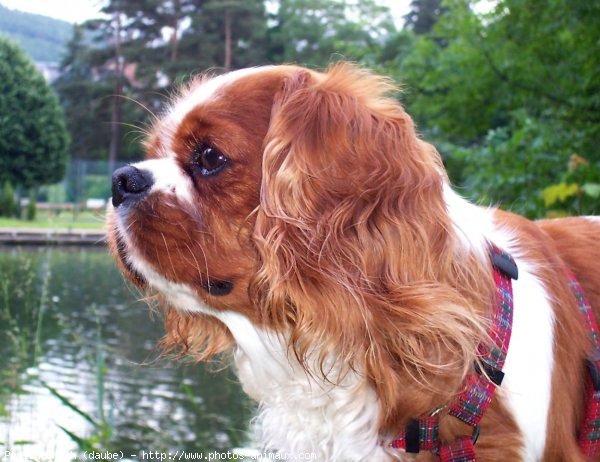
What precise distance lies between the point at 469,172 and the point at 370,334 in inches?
229

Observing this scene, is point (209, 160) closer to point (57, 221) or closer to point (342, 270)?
point (342, 270)

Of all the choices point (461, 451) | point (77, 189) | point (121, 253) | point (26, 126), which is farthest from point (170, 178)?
point (77, 189)

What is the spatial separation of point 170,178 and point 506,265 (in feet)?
3.17

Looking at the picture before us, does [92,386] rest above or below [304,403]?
below

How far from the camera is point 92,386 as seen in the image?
7.44 m

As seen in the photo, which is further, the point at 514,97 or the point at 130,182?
the point at 514,97

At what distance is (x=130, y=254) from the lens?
7.40ft

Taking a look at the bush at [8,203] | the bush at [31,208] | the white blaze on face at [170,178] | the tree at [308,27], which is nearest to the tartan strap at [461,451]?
the white blaze on face at [170,178]

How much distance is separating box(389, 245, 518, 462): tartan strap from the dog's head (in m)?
0.06

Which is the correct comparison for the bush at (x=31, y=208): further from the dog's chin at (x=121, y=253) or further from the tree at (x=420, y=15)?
the tree at (x=420, y=15)

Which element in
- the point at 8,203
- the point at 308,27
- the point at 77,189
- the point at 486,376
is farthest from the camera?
the point at 308,27

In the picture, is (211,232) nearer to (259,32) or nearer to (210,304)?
(210,304)

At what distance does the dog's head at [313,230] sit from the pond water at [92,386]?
0.62 metres

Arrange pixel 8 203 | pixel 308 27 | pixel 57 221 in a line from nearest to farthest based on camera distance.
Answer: pixel 57 221 → pixel 8 203 → pixel 308 27
